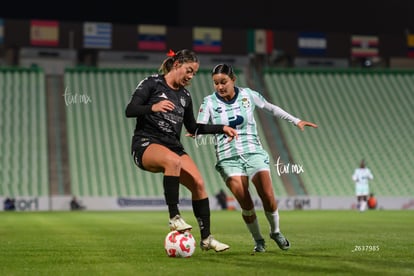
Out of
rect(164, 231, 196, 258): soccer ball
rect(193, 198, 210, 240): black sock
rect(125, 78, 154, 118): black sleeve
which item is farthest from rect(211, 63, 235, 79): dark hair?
rect(164, 231, 196, 258): soccer ball

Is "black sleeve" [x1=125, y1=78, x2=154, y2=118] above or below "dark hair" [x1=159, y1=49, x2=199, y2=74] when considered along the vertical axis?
below

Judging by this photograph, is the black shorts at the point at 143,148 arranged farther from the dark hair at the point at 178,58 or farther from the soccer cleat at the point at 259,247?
the soccer cleat at the point at 259,247

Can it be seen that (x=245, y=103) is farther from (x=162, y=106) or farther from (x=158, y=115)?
(x=162, y=106)

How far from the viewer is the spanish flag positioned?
37.8 metres

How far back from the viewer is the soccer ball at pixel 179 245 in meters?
8.56

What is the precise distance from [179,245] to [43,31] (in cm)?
3107

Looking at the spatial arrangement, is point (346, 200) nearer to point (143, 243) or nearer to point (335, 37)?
point (335, 37)

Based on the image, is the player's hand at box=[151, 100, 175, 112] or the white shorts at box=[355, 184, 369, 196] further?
the white shorts at box=[355, 184, 369, 196]

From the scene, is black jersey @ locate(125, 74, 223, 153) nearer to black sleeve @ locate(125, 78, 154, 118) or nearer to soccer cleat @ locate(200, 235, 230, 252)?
black sleeve @ locate(125, 78, 154, 118)

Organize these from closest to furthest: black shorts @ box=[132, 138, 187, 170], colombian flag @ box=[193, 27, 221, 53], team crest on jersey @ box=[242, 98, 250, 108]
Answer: black shorts @ box=[132, 138, 187, 170]
team crest on jersey @ box=[242, 98, 250, 108]
colombian flag @ box=[193, 27, 221, 53]

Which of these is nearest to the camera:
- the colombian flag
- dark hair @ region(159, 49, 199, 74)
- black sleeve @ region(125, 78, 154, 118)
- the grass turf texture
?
the grass turf texture

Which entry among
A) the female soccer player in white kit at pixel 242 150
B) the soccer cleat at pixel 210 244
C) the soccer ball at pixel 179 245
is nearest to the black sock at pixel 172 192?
the soccer ball at pixel 179 245

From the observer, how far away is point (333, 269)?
7.36m

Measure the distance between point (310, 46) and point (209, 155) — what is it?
29.2 ft
